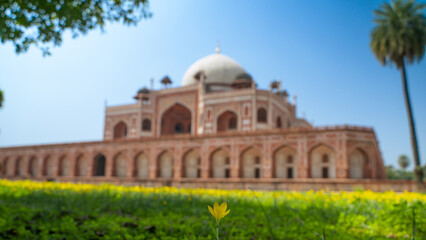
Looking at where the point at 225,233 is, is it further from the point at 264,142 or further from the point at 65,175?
the point at 65,175

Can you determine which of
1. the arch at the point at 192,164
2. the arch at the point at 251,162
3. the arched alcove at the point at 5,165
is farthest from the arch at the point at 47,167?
the arch at the point at 251,162

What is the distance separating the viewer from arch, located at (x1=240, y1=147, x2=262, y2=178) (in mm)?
23062

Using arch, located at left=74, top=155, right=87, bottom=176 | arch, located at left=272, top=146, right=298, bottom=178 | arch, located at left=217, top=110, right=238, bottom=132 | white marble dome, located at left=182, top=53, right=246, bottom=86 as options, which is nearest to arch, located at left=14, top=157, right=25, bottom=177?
arch, located at left=74, top=155, right=87, bottom=176

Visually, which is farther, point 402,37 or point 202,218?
point 402,37

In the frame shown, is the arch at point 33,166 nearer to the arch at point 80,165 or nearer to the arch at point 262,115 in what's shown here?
the arch at point 80,165

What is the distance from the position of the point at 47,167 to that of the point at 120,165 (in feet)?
27.4

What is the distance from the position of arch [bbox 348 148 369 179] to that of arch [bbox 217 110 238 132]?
1149 centimetres

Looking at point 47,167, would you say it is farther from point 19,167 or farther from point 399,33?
point 399,33

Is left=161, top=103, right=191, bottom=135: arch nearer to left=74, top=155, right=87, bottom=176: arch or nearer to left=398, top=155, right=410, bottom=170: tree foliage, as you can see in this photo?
left=74, top=155, right=87, bottom=176: arch

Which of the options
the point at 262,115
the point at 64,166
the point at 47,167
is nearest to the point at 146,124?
the point at 64,166

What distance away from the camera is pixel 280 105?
1193 inches

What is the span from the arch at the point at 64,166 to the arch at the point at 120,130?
5.87 meters

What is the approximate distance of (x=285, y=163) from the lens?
2239 centimetres

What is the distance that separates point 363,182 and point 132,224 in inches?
605
